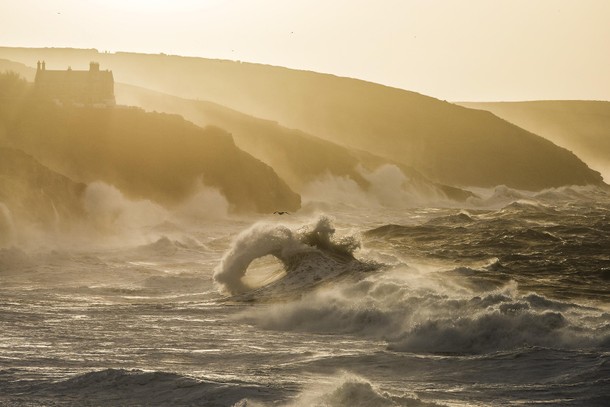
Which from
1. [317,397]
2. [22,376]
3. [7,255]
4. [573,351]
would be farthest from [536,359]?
[7,255]

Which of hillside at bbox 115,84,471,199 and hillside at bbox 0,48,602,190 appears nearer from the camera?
hillside at bbox 115,84,471,199

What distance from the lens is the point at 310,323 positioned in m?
26.3

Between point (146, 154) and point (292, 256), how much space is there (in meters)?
38.6

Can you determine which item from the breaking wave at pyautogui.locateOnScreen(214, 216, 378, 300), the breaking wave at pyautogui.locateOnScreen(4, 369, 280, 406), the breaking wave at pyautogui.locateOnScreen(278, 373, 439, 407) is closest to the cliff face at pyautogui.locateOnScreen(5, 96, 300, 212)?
the breaking wave at pyautogui.locateOnScreen(214, 216, 378, 300)

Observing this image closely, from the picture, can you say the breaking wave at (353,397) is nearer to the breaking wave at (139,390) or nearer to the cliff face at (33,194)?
the breaking wave at (139,390)

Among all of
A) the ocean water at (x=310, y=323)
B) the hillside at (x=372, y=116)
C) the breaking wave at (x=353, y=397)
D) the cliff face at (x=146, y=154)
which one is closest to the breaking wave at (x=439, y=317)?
the ocean water at (x=310, y=323)

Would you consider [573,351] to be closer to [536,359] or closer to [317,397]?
[536,359]

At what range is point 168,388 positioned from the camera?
1898 cm

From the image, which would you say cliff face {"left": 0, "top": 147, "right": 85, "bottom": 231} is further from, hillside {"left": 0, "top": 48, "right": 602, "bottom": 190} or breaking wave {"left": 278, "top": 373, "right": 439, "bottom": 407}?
hillside {"left": 0, "top": 48, "right": 602, "bottom": 190}

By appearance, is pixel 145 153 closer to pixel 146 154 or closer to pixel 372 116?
pixel 146 154

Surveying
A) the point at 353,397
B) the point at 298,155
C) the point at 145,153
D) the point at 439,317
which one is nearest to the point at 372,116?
the point at 298,155

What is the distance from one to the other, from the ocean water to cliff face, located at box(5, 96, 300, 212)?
25.0m

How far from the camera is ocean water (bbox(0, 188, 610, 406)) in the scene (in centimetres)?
1903

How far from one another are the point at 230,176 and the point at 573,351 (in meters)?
52.4
